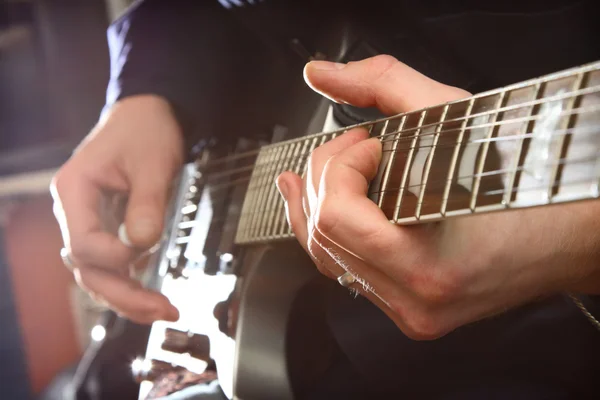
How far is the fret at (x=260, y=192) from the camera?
0.51m

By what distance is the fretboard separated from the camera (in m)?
0.23

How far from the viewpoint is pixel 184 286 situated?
598mm

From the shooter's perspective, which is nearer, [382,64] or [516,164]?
[516,164]

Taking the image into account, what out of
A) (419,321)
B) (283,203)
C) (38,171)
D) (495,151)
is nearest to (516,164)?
(495,151)

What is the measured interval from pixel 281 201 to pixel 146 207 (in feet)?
0.75

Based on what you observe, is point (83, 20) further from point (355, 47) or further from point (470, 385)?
point (470, 385)

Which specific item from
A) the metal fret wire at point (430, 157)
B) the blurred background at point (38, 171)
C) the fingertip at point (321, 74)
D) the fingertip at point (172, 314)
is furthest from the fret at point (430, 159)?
the blurred background at point (38, 171)

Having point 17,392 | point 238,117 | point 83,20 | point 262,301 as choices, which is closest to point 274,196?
point 262,301

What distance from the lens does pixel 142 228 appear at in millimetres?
628

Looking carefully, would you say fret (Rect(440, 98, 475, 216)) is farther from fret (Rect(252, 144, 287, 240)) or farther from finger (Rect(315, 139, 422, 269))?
fret (Rect(252, 144, 287, 240))

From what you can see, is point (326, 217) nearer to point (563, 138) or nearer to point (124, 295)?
point (563, 138)

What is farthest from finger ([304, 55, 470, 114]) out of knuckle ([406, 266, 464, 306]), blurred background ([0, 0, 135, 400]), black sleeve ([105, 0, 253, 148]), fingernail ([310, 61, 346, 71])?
blurred background ([0, 0, 135, 400])

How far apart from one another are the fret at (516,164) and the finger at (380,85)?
79 millimetres

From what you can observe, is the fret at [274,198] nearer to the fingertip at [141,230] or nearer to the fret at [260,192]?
the fret at [260,192]
